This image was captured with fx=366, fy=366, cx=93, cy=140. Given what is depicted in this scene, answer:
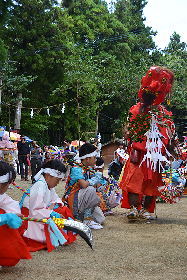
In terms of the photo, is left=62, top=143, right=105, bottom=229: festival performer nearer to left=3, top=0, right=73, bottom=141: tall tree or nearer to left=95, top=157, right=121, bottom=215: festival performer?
left=95, top=157, right=121, bottom=215: festival performer

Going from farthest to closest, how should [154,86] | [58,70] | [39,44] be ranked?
[58,70], [39,44], [154,86]

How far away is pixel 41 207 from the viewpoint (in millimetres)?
3455

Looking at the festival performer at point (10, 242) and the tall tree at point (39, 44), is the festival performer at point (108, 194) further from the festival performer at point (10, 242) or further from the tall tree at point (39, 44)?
the tall tree at point (39, 44)

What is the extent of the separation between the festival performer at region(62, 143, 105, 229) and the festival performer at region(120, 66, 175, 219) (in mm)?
707

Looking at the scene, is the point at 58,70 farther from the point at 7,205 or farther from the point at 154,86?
the point at 7,205

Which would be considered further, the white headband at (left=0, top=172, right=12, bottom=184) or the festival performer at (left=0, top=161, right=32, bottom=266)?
the white headband at (left=0, top=172, right=12, bottom=184)

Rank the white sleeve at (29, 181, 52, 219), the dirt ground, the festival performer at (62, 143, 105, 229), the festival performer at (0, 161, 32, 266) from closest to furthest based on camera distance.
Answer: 1. the festival performer at (0, 161, 32, 266)
2. the dirt ground
3. the white sleeve at (29, 181, 52, 219)
4. the festival performer at (62, 143, 105, 229)

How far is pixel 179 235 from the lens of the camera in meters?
4.33

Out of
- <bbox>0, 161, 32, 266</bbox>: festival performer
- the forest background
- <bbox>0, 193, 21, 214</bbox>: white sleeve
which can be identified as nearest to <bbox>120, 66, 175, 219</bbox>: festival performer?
<bbox>0, 193, 21, 214</bbox>: white sleeve

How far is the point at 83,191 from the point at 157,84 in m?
2.04

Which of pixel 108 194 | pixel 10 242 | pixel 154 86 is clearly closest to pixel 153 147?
pixel 154 86

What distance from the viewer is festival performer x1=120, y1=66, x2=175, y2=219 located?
5172 millimetres

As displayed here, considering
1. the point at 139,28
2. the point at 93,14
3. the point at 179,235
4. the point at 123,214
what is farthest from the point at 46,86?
the point at 179,235

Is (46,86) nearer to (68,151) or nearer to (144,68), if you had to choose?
(144,68)
